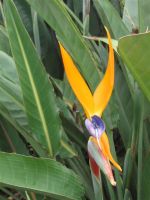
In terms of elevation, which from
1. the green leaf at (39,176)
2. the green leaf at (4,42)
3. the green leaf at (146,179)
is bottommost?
the green leaf at (146,179)

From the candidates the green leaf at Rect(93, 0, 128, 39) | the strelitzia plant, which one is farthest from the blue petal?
the green leaf at Rect(93, 0, 128, 39)

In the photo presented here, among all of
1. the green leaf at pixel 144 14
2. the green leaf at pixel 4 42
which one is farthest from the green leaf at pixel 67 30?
the green leaf at pixel 4 42

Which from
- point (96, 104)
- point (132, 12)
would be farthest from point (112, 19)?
point (96, 104)

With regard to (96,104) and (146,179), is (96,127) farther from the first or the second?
(146,179)

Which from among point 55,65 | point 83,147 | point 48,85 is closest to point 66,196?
point 48,85

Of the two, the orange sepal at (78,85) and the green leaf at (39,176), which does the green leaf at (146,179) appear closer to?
the green leaf at (39,176)

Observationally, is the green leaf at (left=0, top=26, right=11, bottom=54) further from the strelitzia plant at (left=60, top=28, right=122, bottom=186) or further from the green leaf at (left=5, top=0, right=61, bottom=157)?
the strelitzia plant at (left=60, top=28, right=122, bottom=186)

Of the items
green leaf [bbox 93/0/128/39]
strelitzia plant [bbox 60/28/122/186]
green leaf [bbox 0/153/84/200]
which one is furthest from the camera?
green leaf [bbox 93/0/128/39]
